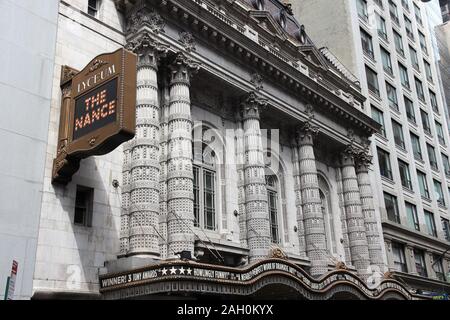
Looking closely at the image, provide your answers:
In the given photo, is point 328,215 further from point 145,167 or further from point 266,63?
point 145,167

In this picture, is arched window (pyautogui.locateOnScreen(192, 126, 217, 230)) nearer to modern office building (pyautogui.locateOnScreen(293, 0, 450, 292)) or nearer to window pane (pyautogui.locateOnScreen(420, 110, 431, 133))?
modern office building (pyautogui.locateOnScreen(293, 0, 450, 292))

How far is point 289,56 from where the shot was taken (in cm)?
3073

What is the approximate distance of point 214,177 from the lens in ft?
78.6

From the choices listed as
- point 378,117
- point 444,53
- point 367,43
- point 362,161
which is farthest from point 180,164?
point 444,53

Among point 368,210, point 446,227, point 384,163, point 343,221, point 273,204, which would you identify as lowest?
point 273,204

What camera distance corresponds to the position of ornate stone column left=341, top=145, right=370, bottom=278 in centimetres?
2987

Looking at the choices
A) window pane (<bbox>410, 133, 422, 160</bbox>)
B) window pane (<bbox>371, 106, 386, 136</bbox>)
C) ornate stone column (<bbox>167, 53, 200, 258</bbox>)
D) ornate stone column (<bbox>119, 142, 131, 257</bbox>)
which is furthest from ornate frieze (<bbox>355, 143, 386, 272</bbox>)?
ornate stone column (<bbox>119, 142, 131, 257</bbox>)

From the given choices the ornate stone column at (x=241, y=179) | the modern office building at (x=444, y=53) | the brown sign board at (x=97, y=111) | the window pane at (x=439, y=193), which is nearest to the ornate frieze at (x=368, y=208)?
the ornate stone column at (x=241, y=179)

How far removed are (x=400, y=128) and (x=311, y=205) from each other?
63.2 feet

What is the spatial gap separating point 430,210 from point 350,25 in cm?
1663

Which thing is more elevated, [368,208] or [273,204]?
[368,208]

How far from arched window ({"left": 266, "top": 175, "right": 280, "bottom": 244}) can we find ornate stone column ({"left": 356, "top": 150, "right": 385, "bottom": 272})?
739 cm

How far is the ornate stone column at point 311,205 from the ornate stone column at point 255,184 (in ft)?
13.0

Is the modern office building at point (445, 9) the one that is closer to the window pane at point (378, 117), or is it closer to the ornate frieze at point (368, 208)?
the window pane at point (378, 117)
